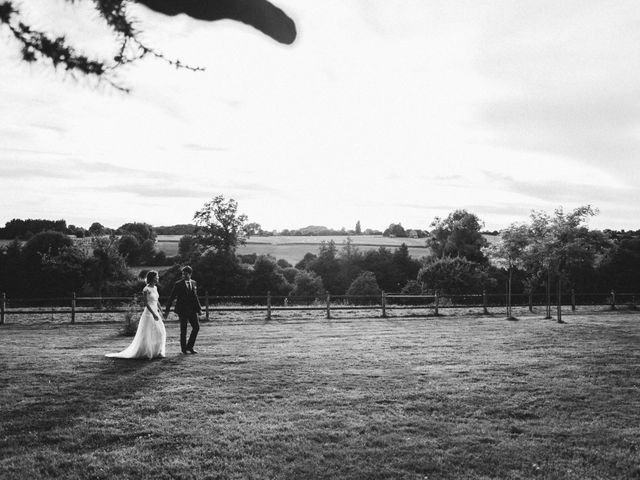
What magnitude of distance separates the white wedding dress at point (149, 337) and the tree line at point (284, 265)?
17422 mm

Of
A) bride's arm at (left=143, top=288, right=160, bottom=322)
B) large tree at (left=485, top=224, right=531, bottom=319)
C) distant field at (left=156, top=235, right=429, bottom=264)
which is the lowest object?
bride's arm at (left=143, top=288, right=160, bottom=322)

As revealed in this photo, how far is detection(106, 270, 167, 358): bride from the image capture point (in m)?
10.8

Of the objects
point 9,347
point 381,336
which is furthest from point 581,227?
point 9,347

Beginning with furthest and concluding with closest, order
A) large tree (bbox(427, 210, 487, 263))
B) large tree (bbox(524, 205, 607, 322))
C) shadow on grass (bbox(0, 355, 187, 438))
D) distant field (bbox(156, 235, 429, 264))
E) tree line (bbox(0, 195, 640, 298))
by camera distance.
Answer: distant field (bbox(156, 235, 429, 264))
large tree (bbox(427, 210, 487, 263))
tree line (bbox(0, 195, 640, 298))
large tree (bbox(524, 205, 607, 322))
shadow on grass (bbox(0, 355, 187, 438))

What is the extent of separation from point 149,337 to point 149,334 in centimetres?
8

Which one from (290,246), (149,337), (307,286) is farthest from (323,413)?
(290,246)

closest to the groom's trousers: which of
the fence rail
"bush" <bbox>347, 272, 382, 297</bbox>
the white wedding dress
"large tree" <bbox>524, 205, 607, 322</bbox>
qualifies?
the white wedding dress

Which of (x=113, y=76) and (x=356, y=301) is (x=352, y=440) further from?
(x=356, y=301)

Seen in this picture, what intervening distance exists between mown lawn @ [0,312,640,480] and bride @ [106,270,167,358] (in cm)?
54

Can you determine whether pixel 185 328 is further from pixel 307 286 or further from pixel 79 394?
pixel 307 286

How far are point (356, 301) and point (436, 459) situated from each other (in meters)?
30.6

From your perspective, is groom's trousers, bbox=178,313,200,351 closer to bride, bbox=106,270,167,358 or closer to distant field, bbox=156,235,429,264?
bride, bbox=106,270,167,358

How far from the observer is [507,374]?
9266 millimetres

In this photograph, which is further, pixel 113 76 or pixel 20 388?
pixel 20 388
